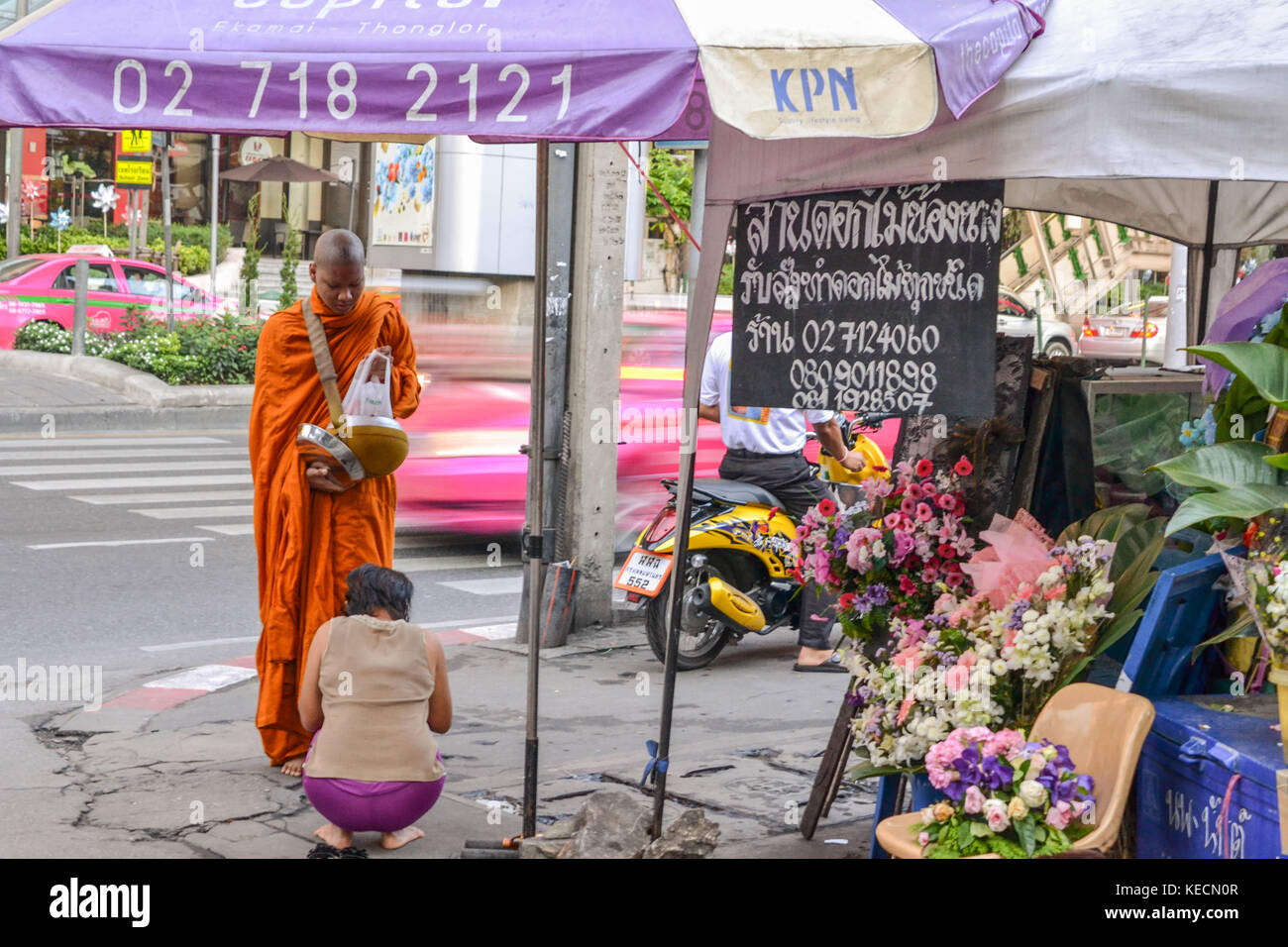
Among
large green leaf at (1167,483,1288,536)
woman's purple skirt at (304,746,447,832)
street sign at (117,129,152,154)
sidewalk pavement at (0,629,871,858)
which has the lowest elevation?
sidewalk pavement at (0,629,871,858)

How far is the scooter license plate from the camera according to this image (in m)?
6.80

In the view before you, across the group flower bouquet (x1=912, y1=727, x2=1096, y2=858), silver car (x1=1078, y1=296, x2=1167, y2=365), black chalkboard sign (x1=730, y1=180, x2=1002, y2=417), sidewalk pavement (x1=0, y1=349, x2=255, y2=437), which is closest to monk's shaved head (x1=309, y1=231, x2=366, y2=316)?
black chalkboard sign (x1=730, y1=180, x2=1002, y2=417)

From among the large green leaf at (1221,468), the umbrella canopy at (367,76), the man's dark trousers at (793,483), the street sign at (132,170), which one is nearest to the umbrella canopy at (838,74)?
the umbrella canopy at (367,76)

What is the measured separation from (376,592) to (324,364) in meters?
1.21

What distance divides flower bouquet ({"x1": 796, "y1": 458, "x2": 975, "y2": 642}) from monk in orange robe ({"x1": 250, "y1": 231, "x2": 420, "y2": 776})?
1944 mm

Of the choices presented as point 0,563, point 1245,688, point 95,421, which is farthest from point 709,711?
point 95,421

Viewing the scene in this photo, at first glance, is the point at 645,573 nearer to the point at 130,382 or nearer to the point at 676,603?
the point at 676,603

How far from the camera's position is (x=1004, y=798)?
3062 mm

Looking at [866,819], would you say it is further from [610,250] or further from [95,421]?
[95,421]

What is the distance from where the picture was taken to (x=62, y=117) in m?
3.43

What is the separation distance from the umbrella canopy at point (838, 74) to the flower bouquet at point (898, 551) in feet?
3.84

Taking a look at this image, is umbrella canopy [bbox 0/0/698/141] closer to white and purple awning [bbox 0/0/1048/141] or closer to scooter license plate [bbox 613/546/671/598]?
white and purple awning [bbox 0/0/1048/141]

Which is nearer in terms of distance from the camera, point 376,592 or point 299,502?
point 376,592

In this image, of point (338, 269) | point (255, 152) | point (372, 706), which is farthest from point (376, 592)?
point (255, 152)
